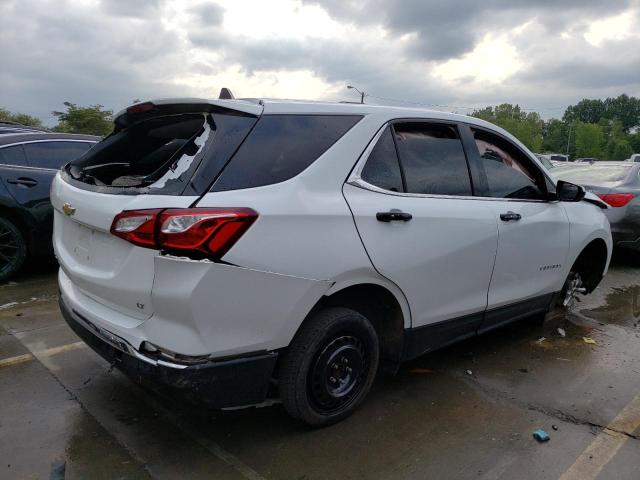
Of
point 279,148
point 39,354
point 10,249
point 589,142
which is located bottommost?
point 39,354

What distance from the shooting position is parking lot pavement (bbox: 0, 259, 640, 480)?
2.58 m

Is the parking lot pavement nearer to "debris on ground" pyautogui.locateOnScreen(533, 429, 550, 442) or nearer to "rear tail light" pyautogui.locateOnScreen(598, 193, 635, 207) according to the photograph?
"debris on ground" pyautogui.locateOnScreen(533, 429, 550, 442)

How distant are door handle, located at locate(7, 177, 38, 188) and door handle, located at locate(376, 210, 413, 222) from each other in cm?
431

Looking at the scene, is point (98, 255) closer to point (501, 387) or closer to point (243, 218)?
point (243, 218)

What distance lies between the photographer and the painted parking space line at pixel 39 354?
3.62m

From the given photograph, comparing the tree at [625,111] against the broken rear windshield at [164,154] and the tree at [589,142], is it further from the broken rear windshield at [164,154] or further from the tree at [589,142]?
the broken rear windshield at [164,154]

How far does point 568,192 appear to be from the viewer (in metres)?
4.14

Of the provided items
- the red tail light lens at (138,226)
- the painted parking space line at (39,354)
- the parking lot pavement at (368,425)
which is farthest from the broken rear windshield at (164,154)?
the painted parking space line at (39,354)

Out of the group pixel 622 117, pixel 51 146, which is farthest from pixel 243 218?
pixel 622 117

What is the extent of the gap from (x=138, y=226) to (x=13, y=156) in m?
4.13

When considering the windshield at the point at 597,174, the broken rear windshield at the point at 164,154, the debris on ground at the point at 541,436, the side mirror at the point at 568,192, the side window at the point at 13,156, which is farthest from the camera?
the windshield at the point at 597,174

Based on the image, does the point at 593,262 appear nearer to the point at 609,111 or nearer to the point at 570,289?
the point at 570,289

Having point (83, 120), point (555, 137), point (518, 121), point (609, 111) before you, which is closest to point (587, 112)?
point (609, 111)

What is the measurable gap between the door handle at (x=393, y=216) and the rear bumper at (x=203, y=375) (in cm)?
90
